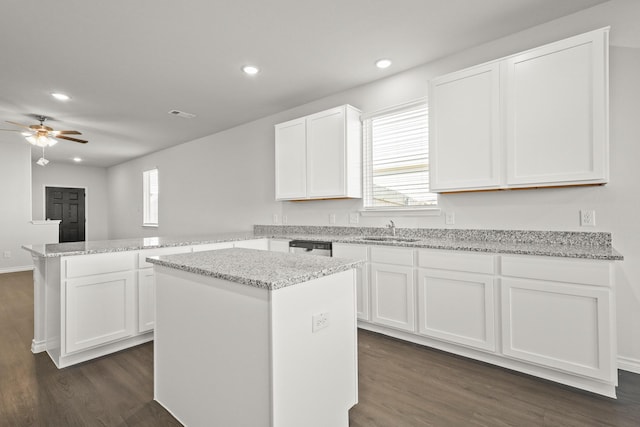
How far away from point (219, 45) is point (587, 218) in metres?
3.27

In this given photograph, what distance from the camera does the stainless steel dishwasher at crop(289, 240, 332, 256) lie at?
128 inches

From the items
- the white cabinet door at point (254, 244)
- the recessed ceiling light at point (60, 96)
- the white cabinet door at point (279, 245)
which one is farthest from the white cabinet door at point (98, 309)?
the recessed ceiling light at point (60, 96)

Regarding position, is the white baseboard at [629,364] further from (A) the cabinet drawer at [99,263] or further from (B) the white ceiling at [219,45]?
(A) the cabinet drawer at [99,263]

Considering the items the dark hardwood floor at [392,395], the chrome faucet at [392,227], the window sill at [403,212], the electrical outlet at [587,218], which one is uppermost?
the window sill at [403,212]

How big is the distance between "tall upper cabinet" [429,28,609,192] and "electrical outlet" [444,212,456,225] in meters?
0.36

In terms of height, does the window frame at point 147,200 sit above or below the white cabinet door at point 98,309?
above

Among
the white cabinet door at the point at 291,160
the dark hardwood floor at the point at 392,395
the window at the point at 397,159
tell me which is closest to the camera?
the dark hardwood floor at the point at 392,395

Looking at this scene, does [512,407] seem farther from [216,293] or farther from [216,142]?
[216,142]

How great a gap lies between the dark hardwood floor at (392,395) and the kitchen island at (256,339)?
0.33 meters

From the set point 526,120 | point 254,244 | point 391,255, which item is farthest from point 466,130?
point 254,244

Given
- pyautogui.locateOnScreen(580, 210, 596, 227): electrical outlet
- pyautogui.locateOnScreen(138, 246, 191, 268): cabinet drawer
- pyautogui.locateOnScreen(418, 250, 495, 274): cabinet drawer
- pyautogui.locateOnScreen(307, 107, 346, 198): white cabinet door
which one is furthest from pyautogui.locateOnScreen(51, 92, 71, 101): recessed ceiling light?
pyautogui.locateOnScreen(580, 210, 596, 227): electrical outlet

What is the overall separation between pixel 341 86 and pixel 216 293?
2.99 m

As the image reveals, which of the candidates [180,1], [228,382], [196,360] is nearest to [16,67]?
[180,1]

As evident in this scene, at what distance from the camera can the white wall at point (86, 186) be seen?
8.16m
